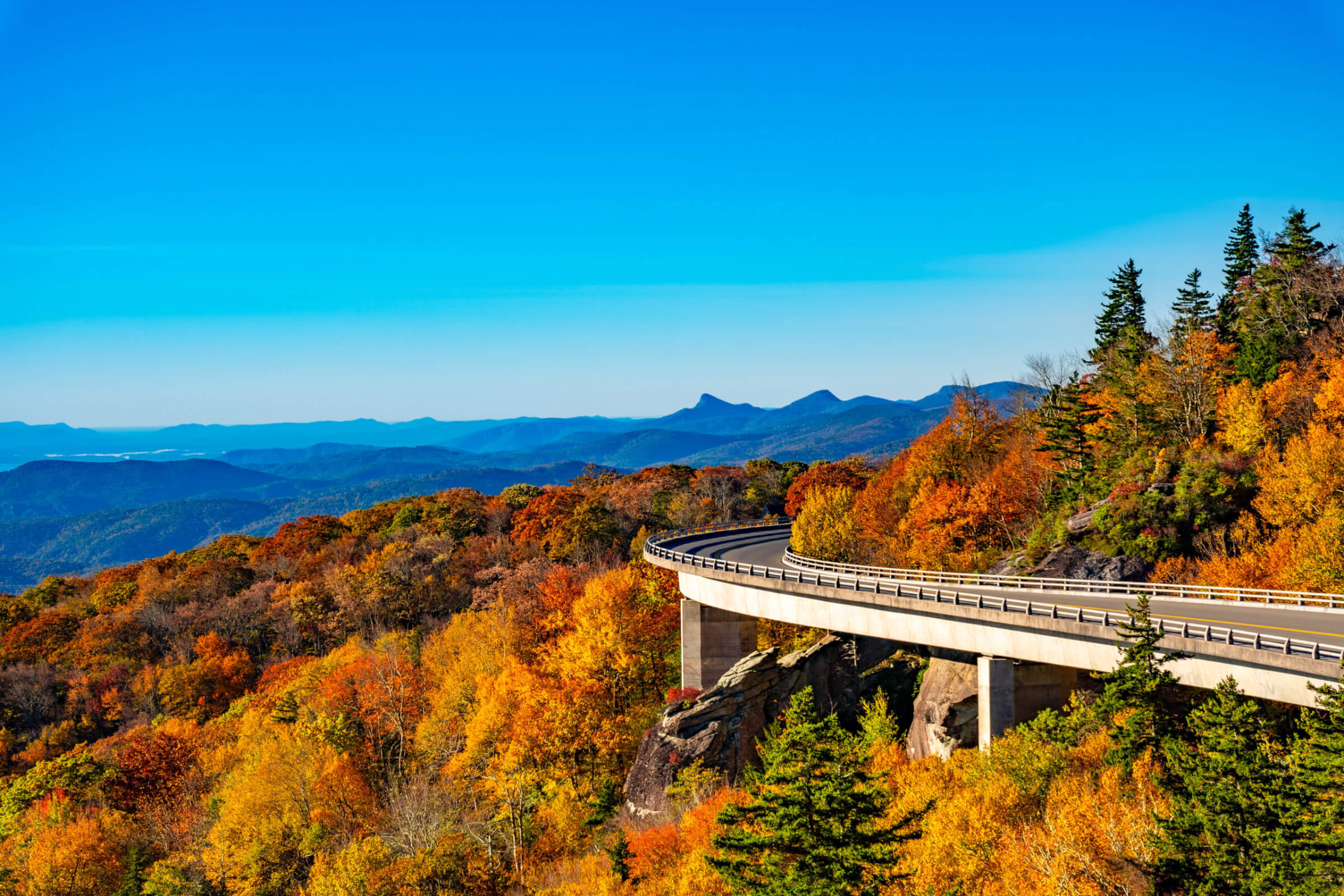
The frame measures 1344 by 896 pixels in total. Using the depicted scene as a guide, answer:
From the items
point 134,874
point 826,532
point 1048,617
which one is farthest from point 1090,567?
point 134,874

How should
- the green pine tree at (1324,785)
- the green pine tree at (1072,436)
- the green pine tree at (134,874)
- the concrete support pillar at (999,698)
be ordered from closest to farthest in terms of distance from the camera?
the green pine tree at (1324,785) → the concrete support pillar at (999,698) → the green pine tree at (134,874) → the green pine tree at (1072,436)

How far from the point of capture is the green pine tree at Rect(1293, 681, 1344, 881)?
64.0 ft

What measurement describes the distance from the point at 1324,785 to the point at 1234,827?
2250 mm

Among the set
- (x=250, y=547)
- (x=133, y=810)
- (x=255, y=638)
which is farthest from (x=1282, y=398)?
(x=250, y=547)

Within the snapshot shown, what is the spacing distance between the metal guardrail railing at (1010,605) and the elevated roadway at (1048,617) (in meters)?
0.06

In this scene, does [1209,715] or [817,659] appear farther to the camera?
[817,659]

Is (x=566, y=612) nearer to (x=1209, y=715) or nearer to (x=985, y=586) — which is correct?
(x=985, y=586)

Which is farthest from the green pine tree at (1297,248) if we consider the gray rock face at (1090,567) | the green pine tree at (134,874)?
the green pine tree at (134,874)

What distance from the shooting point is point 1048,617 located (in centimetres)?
3331

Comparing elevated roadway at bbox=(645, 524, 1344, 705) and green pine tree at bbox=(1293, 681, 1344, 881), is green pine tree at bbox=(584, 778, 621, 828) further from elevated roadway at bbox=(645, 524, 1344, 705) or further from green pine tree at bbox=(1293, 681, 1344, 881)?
green pine tree at bbox=(1293, 681, 1344, 881)

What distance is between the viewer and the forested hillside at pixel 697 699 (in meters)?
23.9

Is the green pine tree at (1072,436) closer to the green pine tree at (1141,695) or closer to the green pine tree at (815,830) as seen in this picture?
the green pine tree at (1141,695)

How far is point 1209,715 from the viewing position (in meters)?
24.9

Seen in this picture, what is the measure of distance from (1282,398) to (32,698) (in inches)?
3739
